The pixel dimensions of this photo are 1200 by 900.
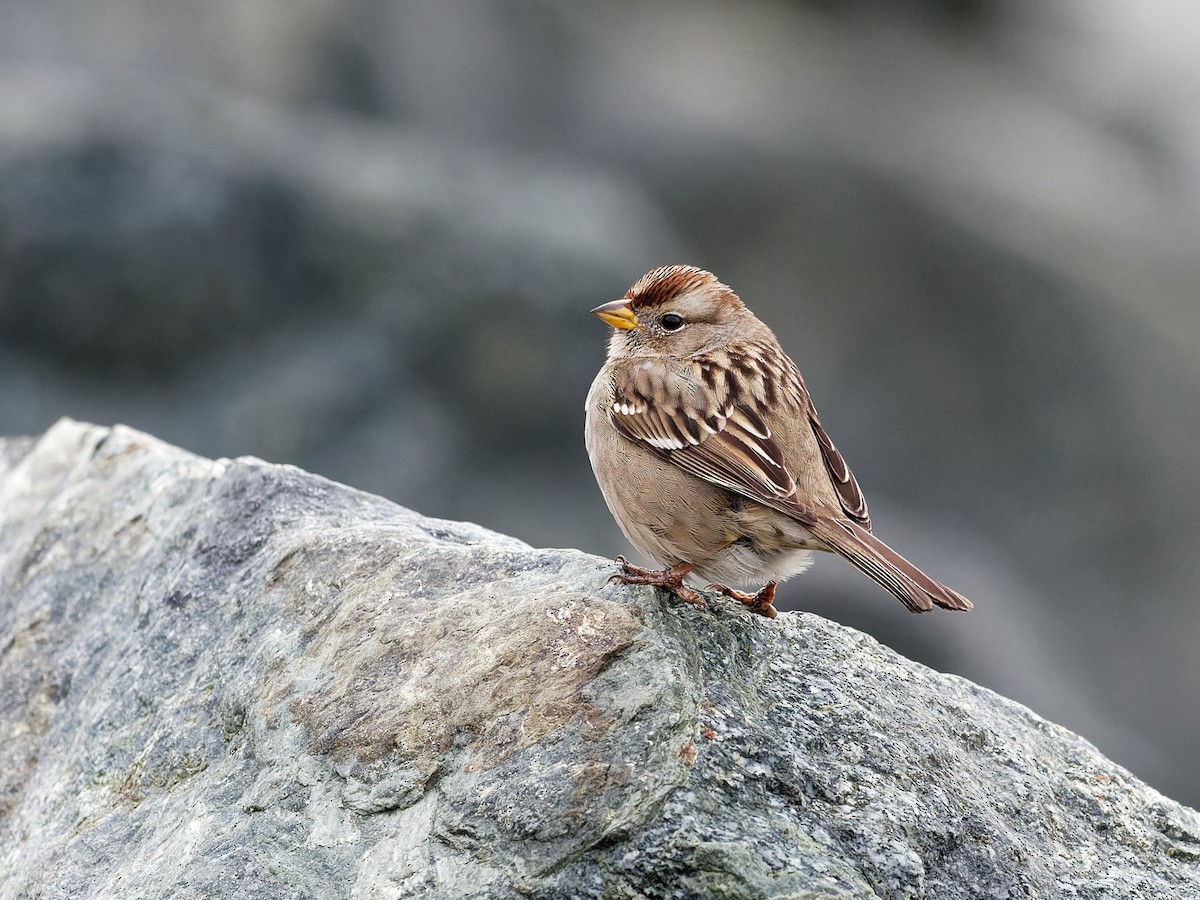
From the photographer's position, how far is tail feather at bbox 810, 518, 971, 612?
4602 mm

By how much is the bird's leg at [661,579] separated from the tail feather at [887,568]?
544 millimetres

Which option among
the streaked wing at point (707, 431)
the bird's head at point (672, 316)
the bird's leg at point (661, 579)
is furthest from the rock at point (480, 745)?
the bird's head at point (672, 316)

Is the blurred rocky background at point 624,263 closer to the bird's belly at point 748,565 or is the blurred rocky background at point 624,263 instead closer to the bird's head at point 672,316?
the bird's head at point 672,316

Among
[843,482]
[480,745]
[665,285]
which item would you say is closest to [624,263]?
[665,285]

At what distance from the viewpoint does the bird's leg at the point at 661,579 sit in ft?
15.4

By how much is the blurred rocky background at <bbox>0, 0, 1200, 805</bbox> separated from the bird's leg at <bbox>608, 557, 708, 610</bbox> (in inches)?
301

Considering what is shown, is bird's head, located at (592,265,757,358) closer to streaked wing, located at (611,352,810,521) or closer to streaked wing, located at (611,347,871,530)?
streaked wing, located at (611,347,871,530)

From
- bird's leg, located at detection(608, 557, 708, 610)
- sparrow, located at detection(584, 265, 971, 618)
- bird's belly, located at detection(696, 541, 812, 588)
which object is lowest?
bird's leg, located at detection(608, 557, 708, 610)

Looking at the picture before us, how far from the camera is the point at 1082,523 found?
15.2 m

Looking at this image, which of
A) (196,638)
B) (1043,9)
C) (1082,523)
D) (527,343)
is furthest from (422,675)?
(1043,9)

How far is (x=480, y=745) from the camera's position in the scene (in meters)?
4.08

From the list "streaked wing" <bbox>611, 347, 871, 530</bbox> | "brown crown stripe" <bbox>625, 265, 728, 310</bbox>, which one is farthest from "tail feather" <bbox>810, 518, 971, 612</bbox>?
"brown crown stripe" <bbox>625, 265, 728, 310</bbox>

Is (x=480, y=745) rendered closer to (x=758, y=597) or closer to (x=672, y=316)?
(x=758, y=597)

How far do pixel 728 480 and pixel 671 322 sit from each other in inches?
56.6
